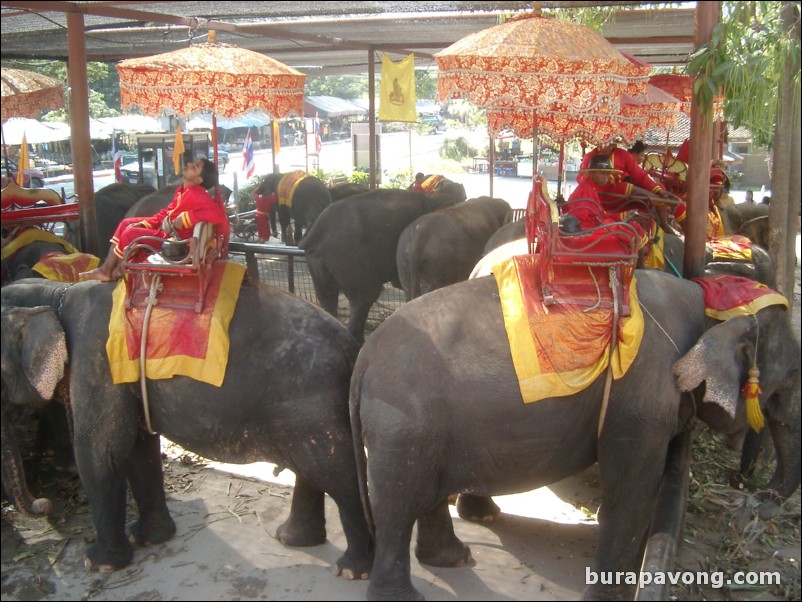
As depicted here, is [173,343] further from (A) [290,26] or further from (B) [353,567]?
(A) [290,26]

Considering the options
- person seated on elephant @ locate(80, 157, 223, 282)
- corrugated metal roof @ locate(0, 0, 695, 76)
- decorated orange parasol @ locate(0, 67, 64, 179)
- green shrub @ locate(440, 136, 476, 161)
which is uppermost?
corrugated metal roof @ locate(0, 0, 695, 76)

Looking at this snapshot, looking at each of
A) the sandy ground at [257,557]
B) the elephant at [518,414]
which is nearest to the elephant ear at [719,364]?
the elephant at [518,414]

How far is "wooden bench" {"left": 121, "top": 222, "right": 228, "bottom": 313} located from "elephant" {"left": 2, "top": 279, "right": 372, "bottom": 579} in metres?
0.17

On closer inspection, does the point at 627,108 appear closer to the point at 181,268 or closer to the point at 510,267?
the point at 510,267

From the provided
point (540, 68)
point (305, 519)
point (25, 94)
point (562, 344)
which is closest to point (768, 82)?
point (540, 68)

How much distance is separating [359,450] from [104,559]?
4.71 ft

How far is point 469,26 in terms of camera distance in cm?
805

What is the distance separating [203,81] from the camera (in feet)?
16.2

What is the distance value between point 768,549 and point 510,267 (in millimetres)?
1998

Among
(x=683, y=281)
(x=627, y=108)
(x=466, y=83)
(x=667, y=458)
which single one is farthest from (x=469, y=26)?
(x=667, y=458)

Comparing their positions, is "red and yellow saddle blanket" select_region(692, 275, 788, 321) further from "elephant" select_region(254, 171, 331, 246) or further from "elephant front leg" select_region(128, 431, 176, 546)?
"elephant" select_region(254, 171, 331, 246)

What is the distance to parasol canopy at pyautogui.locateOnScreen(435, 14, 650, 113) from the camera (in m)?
4.33

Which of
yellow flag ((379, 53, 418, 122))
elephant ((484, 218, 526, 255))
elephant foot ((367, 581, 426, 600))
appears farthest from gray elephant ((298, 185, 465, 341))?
elephant foot ((367, 581, 426, 600))

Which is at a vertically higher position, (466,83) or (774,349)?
(466,83)
